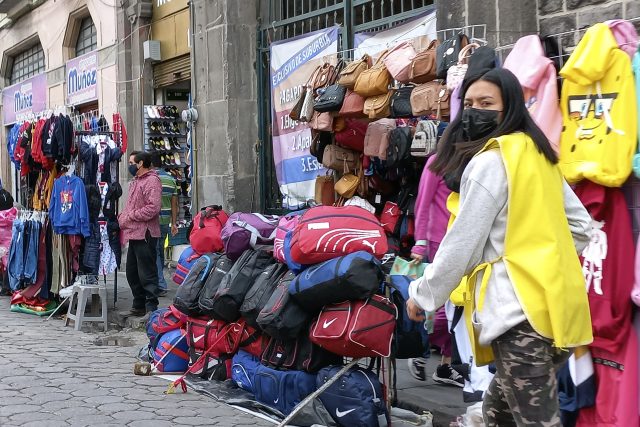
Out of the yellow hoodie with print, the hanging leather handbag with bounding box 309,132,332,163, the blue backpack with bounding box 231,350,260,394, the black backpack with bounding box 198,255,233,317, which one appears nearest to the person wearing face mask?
the hanging leather handbag with bounding box 309,132,332,163

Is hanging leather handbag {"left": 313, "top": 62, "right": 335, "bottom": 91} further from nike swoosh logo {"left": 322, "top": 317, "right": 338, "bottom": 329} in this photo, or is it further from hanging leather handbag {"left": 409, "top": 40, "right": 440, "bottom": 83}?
nike swoosh logo {"left": 322, "top": 317, "right": 338, "bottom": 329}

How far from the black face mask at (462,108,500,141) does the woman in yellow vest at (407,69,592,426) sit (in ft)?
0.04

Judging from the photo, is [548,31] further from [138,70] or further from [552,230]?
[138,70]

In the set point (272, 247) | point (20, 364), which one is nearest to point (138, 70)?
point (20, 364)

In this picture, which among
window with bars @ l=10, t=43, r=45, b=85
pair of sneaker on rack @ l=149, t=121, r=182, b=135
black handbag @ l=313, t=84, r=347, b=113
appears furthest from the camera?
window with bars @ l=10, t=43, r=45, b=85

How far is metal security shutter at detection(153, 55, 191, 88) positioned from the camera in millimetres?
12907

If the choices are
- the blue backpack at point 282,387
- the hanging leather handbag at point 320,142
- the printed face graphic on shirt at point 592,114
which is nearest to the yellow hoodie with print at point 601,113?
the printed face graphic on shirt at point 592,114

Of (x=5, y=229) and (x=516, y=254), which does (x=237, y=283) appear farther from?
(x=5, y=229)

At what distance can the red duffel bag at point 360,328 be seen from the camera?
4969 millimetres

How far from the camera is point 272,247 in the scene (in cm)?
619

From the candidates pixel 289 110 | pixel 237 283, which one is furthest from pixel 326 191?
pixel 237 283

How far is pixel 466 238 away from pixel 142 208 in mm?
6519

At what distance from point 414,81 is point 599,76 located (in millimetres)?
2020

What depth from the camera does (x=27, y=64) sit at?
20.6 metres
